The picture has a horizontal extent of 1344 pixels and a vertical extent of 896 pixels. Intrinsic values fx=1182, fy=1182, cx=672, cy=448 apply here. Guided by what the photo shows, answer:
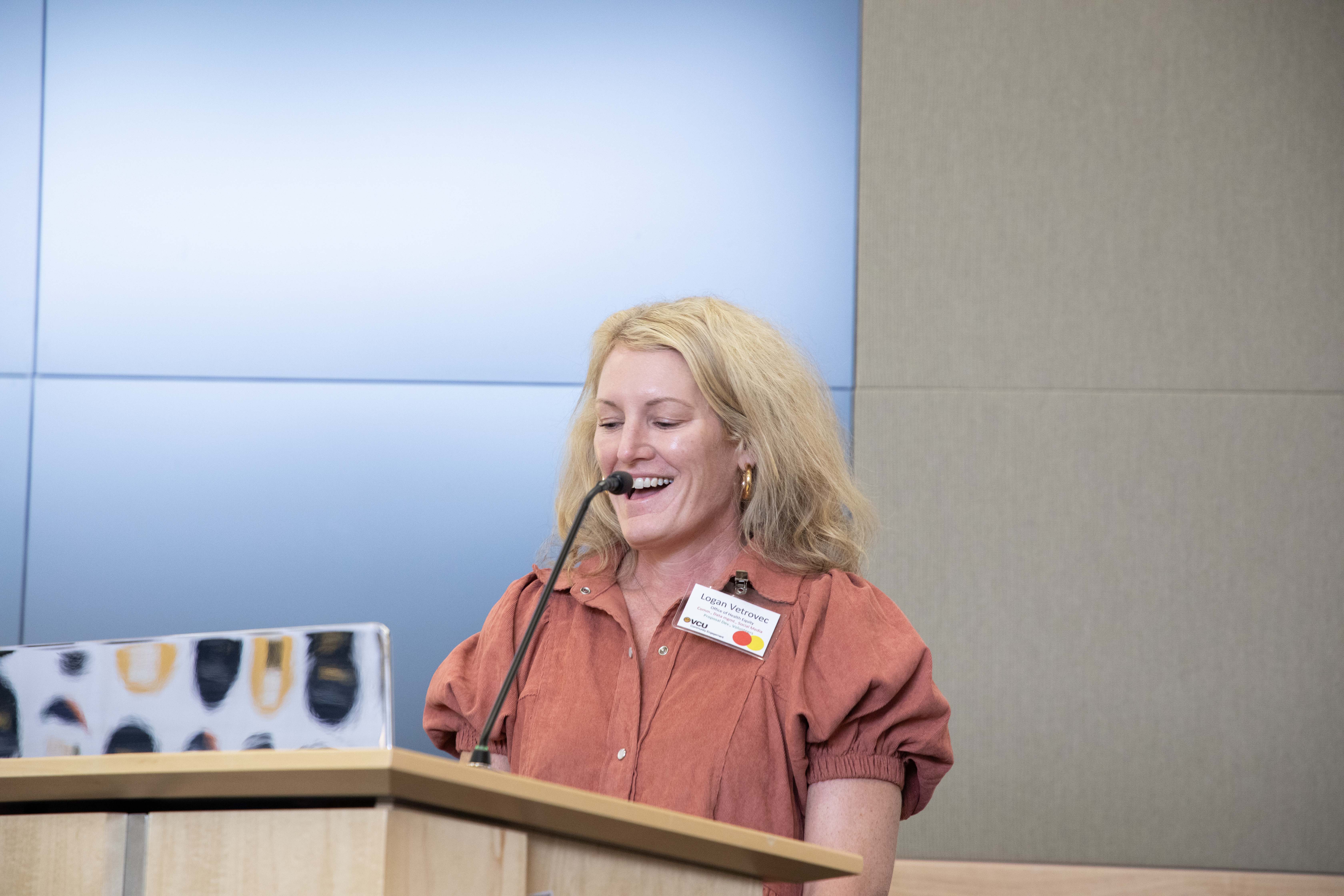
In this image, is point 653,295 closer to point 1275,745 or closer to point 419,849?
point 1275,745

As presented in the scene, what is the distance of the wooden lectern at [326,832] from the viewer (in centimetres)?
73

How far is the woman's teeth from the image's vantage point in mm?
1752

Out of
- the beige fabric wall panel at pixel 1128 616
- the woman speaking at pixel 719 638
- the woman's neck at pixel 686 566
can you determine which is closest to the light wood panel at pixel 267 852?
the woman speaking at pixel 719 638

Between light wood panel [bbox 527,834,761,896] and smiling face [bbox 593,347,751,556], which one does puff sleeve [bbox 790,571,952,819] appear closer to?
smiling face [bbox 593,347,751,556]

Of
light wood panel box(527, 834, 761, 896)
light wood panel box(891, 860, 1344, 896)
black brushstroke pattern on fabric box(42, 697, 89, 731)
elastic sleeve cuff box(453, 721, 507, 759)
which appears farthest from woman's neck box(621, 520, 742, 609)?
light wood panel box(891, 860, 1344, 896)

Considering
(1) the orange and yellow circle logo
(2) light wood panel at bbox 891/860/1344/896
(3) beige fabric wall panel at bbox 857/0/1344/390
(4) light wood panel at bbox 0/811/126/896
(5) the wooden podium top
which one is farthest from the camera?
(3) beige fabric wall panel at bbox 857/0/1344/390

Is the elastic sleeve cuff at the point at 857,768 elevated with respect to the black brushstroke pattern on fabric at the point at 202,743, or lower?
lower

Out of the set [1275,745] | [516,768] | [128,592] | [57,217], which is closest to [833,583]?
[516,768]

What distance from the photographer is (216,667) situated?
801 mm

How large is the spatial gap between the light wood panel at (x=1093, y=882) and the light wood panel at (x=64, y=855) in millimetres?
2229

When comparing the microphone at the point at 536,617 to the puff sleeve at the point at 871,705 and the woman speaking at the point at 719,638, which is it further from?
the puff sleeve at the point at 871,705

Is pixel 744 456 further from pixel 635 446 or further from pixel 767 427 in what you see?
pixel 635 446

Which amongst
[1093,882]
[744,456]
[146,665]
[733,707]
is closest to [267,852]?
[146,665]

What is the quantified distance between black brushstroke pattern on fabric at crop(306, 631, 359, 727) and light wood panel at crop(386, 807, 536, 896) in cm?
8
